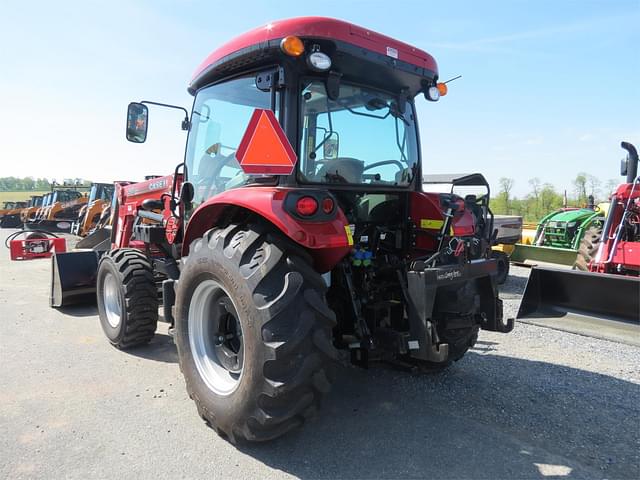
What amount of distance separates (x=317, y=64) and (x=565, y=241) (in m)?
9.24

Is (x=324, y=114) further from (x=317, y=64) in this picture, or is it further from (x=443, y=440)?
(x=443, y=440)

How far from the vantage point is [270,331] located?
2314mm

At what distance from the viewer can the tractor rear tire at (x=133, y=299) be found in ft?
13.6

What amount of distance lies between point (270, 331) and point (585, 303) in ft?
12.1

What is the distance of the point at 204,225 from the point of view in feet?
10.6

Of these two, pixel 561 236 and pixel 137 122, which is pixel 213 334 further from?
pixel 561 236

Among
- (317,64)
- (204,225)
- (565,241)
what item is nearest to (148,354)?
(204,225)

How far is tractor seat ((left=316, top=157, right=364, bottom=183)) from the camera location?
2.92 meters

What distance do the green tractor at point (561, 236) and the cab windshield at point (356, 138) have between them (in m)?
6.40

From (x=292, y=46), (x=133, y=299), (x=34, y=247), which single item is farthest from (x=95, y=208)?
(x=292, y=46)

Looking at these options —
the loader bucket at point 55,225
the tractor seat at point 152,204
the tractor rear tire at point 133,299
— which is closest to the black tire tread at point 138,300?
the tractor rear tire at point 133,299

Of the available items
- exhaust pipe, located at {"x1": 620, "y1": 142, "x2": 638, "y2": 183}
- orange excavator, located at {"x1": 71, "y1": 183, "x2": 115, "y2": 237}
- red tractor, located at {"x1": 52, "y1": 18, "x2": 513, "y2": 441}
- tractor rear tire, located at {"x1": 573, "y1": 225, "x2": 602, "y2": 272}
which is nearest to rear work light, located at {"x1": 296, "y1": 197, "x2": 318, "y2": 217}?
red tractor, located at {"x1": 52, "y1": 18, "x2": 513, "y2": 441}

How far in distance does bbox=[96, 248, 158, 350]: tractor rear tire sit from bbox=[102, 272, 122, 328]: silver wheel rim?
0.05 metres

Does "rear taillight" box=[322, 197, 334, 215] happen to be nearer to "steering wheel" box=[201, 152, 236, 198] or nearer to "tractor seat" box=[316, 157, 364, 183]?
"tractor seat" box=[316, 157, 364, 183]
